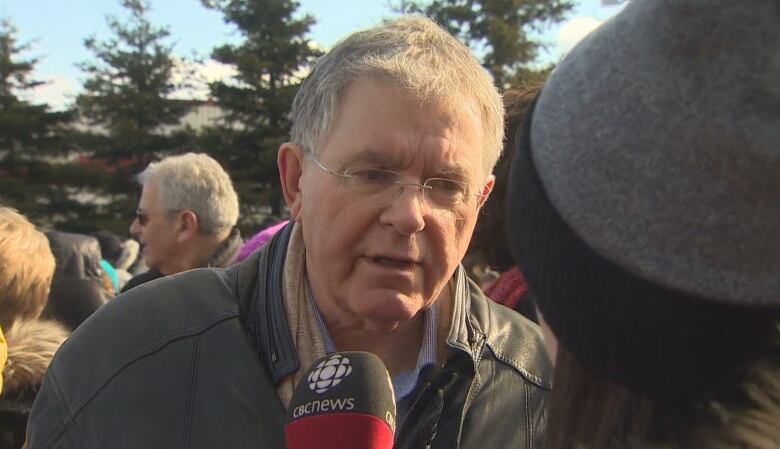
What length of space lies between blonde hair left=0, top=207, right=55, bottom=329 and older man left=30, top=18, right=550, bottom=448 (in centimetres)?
123

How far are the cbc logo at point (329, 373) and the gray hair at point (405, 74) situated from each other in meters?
0.74

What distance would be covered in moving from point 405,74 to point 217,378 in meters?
0.89

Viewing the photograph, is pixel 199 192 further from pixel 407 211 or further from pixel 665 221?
pixel 665 221

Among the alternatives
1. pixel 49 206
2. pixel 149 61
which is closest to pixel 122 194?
pixel 49 206

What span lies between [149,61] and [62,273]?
103 ft

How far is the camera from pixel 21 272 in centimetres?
321

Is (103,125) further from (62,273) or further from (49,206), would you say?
(62,273)

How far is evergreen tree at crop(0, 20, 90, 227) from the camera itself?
108ft

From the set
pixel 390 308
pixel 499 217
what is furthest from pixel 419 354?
pixel 499 217

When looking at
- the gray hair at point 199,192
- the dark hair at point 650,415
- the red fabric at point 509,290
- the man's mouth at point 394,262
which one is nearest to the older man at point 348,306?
the man's mouth at point 394,262

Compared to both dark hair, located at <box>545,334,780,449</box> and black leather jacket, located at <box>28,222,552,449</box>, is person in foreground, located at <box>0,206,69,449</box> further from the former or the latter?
dark hair, located at <box>545,334,780,449</box>

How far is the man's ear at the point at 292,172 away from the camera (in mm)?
2299

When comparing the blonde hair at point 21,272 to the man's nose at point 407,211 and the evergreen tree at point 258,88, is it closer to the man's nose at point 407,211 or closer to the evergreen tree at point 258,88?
the man's nose at point 407,211

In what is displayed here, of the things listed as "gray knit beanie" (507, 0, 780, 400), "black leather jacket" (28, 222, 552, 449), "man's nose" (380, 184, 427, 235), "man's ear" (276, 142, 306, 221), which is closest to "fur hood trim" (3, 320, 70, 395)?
"black leather jacket" (28, 222, 552, 449)
